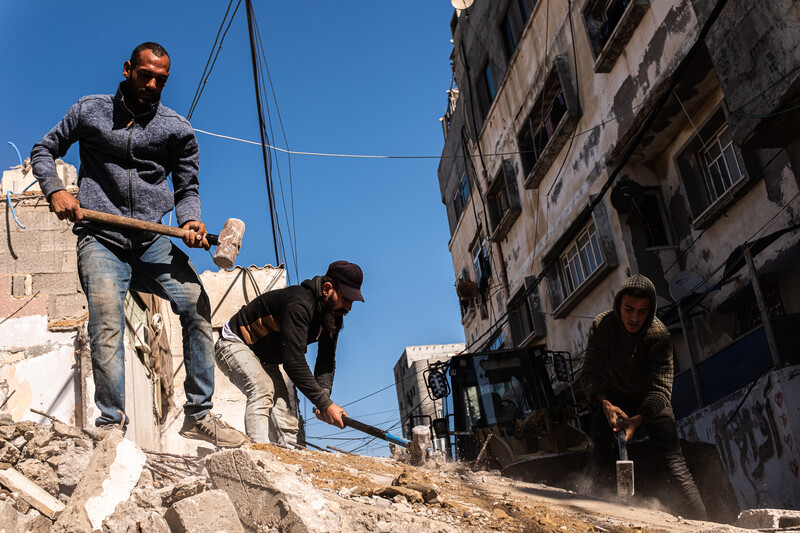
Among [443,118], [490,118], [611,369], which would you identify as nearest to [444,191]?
[443,118]

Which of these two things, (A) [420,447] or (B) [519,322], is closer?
(A) [420,447]

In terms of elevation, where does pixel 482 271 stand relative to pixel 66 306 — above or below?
above

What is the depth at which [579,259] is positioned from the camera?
52.1 feet

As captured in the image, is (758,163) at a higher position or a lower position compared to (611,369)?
higher

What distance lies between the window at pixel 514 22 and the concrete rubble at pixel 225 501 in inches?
621

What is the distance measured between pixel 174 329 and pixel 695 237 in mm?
10027

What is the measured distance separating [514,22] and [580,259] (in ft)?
23.0

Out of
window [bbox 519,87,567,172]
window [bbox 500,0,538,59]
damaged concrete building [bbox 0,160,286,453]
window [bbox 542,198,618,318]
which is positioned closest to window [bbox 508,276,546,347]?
window [bbox 542,198,618,318]

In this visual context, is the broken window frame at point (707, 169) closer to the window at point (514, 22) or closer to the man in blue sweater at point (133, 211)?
the window at point (514, 22)

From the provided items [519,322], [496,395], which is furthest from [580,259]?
[496,395]

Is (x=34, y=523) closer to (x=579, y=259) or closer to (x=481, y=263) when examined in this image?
(x=579, y=259)

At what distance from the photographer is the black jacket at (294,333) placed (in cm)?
449

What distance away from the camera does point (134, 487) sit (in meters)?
3.38

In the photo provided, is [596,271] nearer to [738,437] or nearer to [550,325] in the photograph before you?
[550,325]
